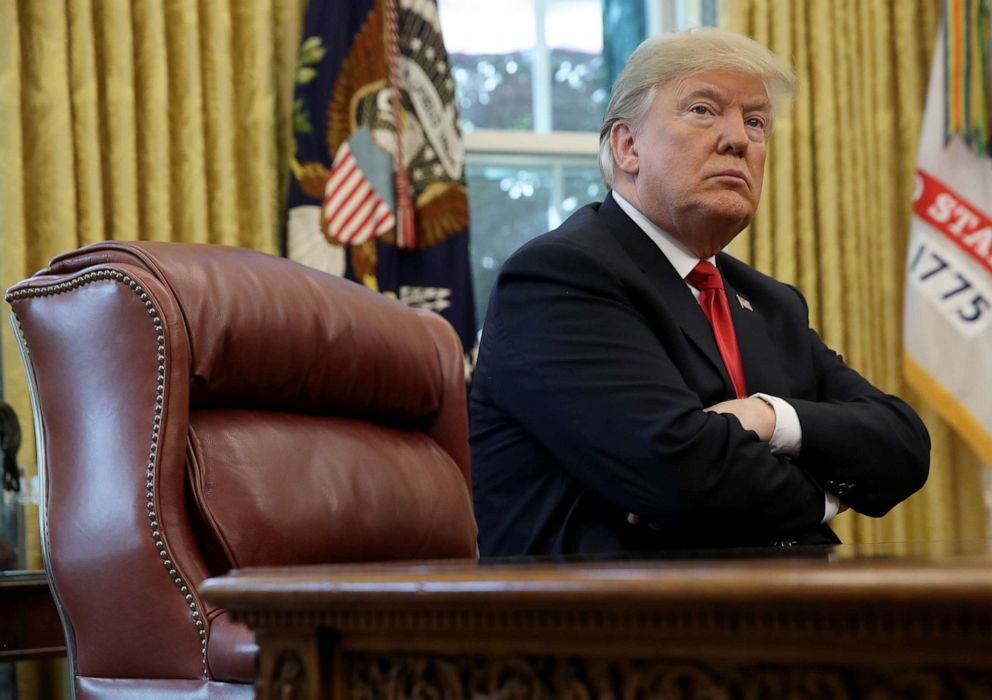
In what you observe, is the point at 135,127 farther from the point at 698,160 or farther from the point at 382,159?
the point at 698,160

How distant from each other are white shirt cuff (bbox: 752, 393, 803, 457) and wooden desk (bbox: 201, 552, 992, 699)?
3.04ft

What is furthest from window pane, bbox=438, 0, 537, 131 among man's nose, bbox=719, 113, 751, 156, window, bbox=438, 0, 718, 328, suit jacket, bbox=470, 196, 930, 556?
suit jacket, bbox=470, 196, 930, 556

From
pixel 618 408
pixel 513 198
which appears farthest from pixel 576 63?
pixel 618 408

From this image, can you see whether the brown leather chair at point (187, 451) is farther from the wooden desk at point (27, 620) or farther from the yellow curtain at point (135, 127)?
the yellow curtain at point (135, 127)

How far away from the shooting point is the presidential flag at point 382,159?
3.19 m

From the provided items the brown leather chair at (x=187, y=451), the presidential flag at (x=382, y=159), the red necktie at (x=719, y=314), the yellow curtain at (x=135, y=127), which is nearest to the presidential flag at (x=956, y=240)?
the presidential flag at (x=382, y=159)

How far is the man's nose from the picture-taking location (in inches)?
78.7

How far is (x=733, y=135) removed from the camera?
2.00 m

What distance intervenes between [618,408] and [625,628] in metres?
0.86

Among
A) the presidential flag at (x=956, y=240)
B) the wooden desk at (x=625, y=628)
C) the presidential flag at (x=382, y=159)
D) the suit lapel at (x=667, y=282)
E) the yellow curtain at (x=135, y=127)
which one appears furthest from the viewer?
the presidential flag at (x=956, y=240)

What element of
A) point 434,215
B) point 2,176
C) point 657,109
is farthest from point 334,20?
point 657,109

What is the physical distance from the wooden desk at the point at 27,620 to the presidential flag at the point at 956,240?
266cm

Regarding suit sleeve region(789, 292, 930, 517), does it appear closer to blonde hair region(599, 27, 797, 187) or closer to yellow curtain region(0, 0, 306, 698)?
blonde hair region(599, 27, 797, 187)

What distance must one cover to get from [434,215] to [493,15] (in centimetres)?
88
